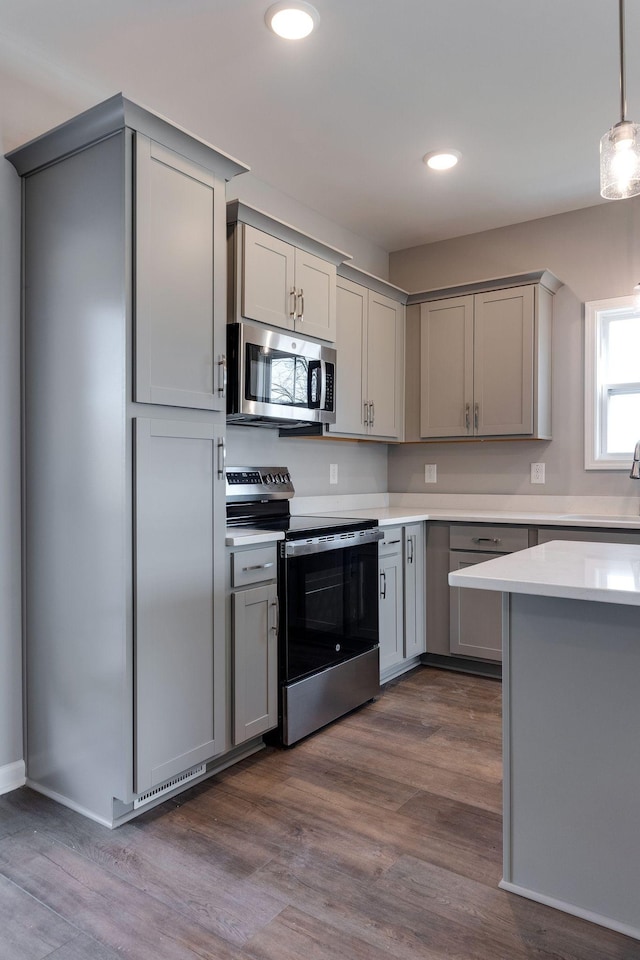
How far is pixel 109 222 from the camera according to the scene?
6.94 feet

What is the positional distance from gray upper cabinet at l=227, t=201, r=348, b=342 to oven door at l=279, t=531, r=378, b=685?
42.9 inches

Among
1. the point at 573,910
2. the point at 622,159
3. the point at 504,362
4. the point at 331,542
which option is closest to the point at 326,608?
the point at 331,542

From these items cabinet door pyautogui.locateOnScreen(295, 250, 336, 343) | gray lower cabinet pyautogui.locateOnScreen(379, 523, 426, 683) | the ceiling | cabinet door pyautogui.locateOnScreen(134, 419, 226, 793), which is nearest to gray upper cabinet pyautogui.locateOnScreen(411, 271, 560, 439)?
the ceiling

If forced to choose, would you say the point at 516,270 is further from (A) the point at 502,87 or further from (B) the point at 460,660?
(B) the point at 460,660

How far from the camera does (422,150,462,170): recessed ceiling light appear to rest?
3.19 m

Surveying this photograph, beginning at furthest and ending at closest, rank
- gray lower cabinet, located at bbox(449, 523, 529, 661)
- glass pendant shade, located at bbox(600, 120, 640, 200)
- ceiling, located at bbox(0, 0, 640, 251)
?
gray lower cabinet, located at bbox(449, 523, 529, 661)
ceiling, located at bbox(0, 0, 640, 251)
glass pendant shade, located at bbox(600, 120, 640, 200)

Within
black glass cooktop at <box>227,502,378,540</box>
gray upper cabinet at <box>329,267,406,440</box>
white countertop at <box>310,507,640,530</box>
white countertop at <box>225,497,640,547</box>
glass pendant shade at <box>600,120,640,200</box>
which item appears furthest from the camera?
gray upper cabinet at <box>329,267,406,440</box>

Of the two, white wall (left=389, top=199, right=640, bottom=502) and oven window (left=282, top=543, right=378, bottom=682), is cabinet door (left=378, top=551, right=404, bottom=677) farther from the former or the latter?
white wall (left=389, top=199, right=640, bottom=502)

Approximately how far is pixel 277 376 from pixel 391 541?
1.14 meters

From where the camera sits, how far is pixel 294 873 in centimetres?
188

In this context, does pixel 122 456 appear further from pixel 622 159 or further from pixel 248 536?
pixel 622 159

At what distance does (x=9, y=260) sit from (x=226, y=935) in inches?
89.1

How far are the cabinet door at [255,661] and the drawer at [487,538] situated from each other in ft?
4.71

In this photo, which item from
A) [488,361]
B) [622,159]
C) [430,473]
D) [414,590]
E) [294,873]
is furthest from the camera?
[430,473]
